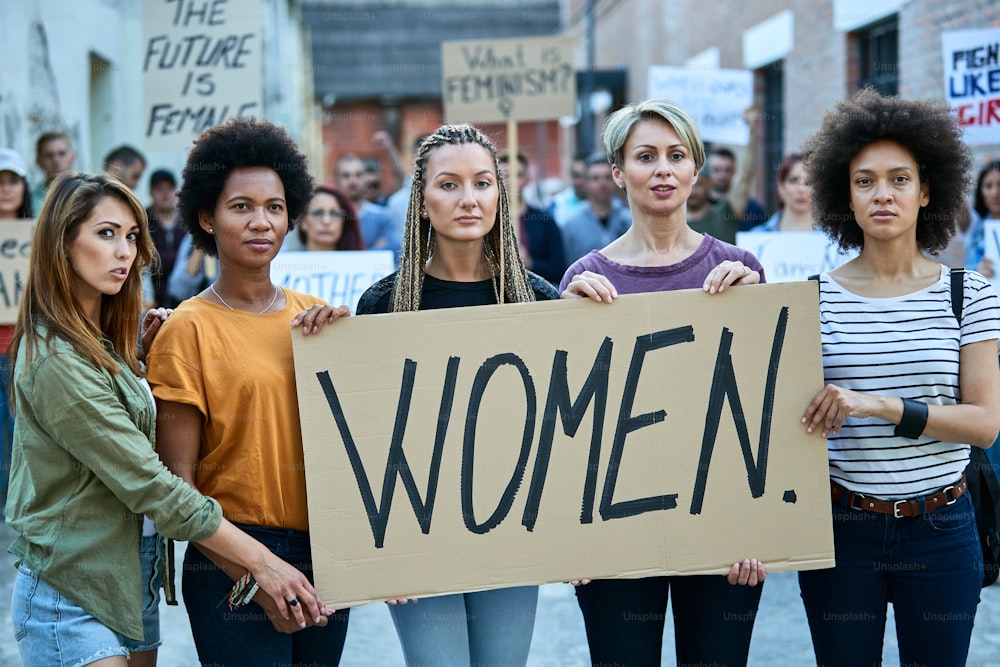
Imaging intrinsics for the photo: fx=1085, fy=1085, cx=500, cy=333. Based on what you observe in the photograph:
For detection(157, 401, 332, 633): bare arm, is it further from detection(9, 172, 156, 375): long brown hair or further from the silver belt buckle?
the silver belt buckle

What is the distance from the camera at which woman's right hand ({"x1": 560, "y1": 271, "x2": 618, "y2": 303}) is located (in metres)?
2.66

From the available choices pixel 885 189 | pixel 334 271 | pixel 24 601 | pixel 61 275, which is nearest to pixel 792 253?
pixel 334 271

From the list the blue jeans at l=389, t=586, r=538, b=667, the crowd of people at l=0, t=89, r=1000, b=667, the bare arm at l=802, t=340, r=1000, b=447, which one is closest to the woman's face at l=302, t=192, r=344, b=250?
the crowd of people at l=0, t=89, r=1000, b=667

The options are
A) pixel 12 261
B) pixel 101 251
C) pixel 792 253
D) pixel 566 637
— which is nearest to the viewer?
pixel 101 251

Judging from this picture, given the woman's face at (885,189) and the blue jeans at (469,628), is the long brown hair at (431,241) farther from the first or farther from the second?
the woman's face at (885,189)

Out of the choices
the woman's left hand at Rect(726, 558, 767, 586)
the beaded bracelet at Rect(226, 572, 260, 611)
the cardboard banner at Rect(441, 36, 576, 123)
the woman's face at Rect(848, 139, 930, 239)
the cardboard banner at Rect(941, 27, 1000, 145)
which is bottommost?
the woman's left hand at Rect(726, 558, 767, 586)

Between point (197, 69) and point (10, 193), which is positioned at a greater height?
point (197, 69)

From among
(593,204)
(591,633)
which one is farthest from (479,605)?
(593,204)

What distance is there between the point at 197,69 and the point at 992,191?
4674 millimetres

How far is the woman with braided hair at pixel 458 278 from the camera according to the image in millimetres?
2645

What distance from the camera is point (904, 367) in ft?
8.73

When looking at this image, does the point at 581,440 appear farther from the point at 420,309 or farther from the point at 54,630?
the point at 54,630

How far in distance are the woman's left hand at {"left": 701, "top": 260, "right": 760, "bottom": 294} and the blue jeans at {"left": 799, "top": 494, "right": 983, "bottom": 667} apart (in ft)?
2.07

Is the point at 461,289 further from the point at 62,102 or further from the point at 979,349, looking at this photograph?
the point at 62,102
